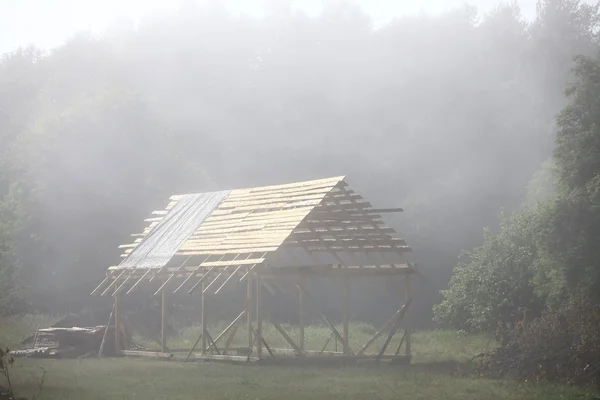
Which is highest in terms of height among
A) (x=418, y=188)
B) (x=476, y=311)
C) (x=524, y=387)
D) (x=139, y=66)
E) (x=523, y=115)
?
(x=139, y=66)

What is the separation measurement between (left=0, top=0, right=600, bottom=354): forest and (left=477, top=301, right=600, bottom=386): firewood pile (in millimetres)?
7191

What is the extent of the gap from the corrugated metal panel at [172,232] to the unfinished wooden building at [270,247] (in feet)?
0.15

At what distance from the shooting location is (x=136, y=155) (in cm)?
4719

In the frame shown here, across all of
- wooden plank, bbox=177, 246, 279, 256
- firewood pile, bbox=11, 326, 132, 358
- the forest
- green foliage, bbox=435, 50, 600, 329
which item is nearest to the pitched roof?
wooden plank, bbox=177, 246, 279, 256

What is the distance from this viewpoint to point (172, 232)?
91.1 feet

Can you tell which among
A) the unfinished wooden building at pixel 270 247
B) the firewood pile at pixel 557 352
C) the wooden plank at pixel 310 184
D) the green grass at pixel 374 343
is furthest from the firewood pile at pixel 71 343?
the firewood pile at pixel 557 352

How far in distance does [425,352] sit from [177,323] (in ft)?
44.9

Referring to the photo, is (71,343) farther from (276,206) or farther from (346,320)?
(346,320)

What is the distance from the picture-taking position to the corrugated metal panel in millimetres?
26391

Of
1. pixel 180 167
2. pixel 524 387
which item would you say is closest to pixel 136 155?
pixel 180 167

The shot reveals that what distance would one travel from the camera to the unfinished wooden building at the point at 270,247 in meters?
22.4

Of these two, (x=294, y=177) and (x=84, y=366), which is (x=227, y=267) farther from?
(x=294, y=177)

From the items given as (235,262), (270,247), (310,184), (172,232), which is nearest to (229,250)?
(235,262)

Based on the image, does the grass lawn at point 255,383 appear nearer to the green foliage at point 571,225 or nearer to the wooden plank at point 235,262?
the wooden plank at point 235,262
